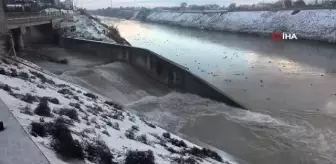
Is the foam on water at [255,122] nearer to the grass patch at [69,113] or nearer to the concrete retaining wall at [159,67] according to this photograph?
the concrete retaining wall at [159,67]

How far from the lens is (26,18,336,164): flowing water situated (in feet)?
42.2

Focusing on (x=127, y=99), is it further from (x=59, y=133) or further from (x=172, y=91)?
(x=59, y=133)

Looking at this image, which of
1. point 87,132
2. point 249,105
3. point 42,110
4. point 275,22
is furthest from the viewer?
point 275,22

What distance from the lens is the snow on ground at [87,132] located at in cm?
649

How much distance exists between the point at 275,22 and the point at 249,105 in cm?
5013

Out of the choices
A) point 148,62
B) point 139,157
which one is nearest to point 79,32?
point 148,62

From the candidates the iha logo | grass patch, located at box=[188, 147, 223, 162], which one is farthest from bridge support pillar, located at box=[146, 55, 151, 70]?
the iha logo

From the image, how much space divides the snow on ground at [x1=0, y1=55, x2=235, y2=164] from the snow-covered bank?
41.9 m

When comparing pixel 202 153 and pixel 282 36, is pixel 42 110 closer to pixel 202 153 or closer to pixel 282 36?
pixel 202 153

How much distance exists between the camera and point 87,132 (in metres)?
8.13

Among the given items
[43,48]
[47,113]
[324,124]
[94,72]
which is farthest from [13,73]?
[43,48]

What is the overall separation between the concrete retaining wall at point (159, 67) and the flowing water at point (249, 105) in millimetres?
522

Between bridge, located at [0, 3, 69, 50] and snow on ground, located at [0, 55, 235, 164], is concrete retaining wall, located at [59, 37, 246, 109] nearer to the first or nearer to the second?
bridge, located at [0, 3, 69, 50]

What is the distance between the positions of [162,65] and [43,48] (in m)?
13.1
